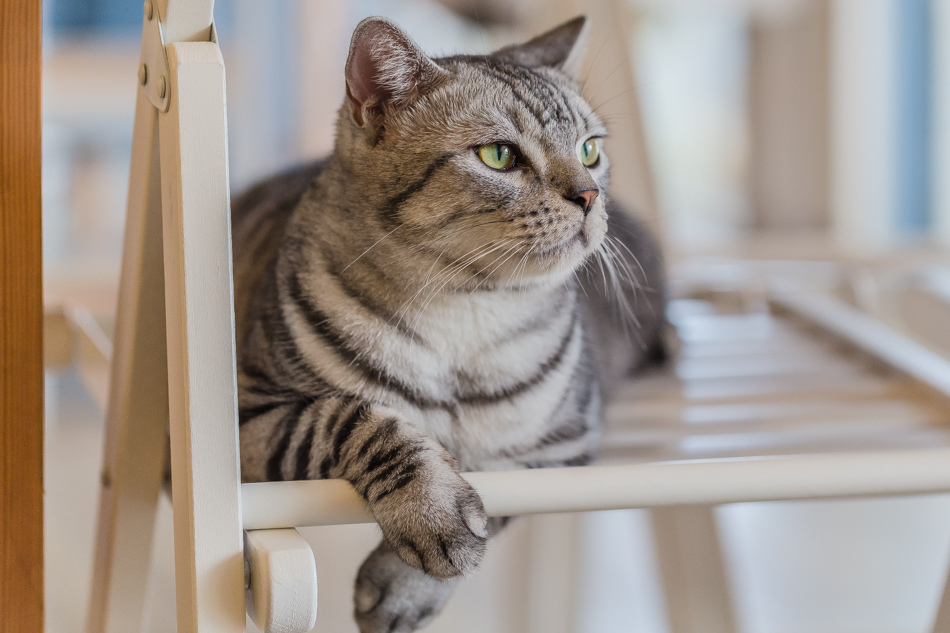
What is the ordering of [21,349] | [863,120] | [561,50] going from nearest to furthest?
[21,349] → [561,50] → [863,120]

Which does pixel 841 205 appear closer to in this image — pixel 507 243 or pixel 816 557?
pixel 816 557

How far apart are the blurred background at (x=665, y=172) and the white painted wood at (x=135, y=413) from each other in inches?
7.8

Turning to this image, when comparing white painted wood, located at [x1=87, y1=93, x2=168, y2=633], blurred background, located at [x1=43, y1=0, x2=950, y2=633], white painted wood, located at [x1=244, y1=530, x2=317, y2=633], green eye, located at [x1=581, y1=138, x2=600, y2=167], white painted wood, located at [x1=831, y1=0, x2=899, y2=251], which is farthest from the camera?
white painted wood, located at [x1=831, y1=0, x2=899, y2=251]

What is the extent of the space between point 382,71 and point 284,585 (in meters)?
0.41

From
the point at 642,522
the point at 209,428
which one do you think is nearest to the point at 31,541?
the point at 209,428

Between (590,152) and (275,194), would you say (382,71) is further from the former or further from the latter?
(275,194)

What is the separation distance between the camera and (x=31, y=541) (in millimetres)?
632

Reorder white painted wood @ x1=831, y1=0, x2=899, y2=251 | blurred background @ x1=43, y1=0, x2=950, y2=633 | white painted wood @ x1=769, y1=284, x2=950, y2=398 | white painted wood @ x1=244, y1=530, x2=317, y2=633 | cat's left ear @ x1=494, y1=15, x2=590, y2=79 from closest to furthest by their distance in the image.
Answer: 1. white painted wood @ x1=244, y1=530, x2=317, y2=633
2. cat's left ear @ x1=494, y1=15, x2=590, y2=79
3. white painted wood @ x1=769, y1=284, x2=950, y2=398
4. blurred background @ x1=43, y1=0, x2=950, y2=633
5. white painted wood @ x1=831, y1=0, x2=899, y2=251

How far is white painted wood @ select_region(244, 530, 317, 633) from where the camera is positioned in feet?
1.73

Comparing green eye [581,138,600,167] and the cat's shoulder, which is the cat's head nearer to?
green eye [581,138,600,167]

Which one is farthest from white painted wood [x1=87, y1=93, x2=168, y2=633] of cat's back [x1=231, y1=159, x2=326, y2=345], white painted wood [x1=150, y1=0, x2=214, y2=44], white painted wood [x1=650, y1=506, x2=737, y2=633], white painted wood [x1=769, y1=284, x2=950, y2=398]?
white painted wood [x1=769, y1=284, x2=950, y2=398]

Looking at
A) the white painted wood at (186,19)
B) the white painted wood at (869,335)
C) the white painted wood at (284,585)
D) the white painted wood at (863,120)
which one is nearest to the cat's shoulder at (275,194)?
the white painted wood at (186,19)

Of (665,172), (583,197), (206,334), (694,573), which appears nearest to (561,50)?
(583,197)

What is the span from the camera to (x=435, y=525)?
58 cm
